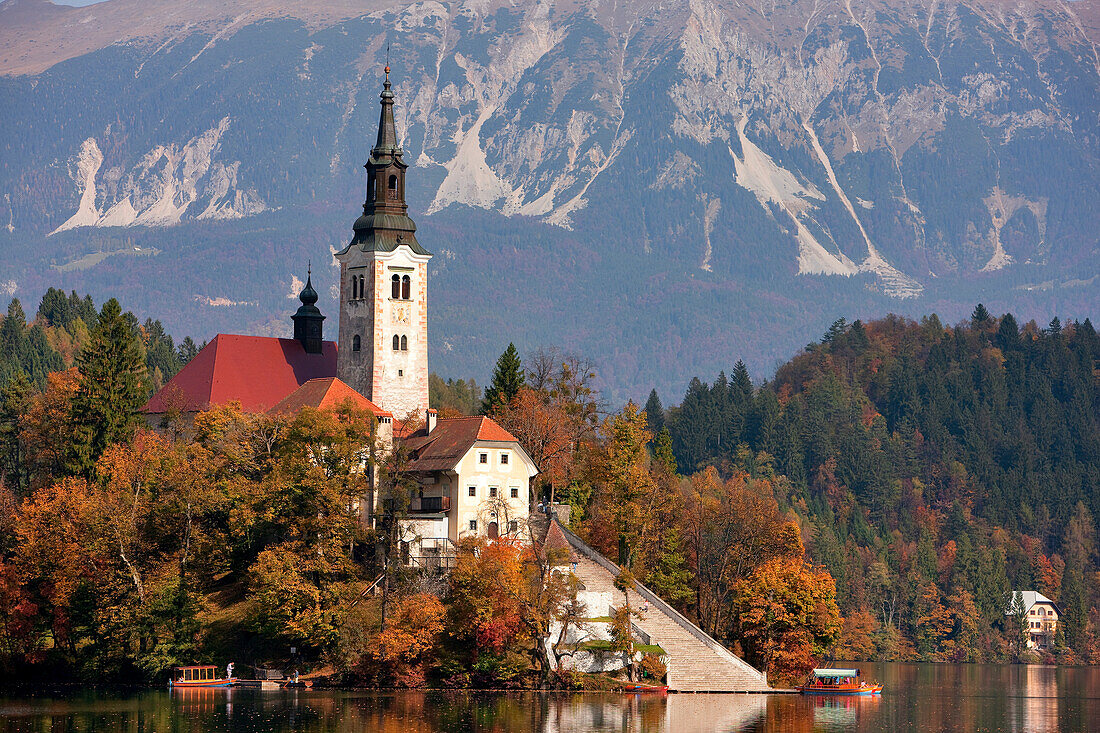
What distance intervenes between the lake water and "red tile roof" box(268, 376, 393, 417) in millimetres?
20186

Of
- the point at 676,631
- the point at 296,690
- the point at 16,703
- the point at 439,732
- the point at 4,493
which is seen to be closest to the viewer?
the point at 439,732

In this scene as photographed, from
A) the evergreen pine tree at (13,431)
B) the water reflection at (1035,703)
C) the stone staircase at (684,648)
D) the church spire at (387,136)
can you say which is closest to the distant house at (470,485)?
the stone staircase at (684,648)

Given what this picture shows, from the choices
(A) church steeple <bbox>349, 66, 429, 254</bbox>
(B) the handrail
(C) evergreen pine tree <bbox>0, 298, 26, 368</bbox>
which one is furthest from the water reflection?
(C) evergreen pine tree <bbox>0, 298, 26, 368</bbox>

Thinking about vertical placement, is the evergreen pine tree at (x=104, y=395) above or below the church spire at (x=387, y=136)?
below

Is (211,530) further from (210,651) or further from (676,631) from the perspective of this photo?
(676,631)

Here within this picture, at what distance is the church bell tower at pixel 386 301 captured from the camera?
11706 cm

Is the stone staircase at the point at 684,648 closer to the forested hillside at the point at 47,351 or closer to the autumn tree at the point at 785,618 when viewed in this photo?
the autumn tree at the point at 785,618

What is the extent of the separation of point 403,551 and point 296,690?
34.4 feet

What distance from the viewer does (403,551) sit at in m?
98.6

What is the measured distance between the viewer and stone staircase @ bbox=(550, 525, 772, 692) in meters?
95.9

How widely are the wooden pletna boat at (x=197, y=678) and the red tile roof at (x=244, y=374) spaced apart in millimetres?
21051

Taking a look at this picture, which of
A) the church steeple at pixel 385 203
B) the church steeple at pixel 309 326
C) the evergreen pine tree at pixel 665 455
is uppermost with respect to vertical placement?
the church steeple at pixel 385 203

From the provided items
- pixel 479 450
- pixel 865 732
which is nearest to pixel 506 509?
pixel 479 450

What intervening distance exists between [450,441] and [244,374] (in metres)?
18.5
